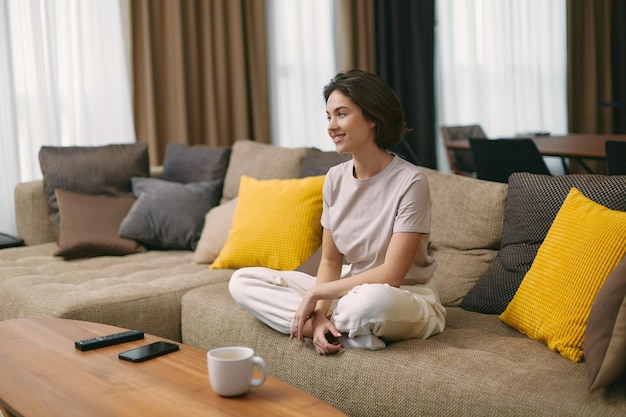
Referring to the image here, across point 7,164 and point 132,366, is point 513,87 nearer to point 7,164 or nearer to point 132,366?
point 7,164

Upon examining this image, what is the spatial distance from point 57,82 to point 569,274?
3404 millimetres

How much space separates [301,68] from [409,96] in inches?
44.2

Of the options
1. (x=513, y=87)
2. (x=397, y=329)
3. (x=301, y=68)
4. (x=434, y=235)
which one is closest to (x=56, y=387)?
(x=397, y=329)

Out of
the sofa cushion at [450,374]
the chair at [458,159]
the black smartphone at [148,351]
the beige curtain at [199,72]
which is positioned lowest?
the sofa cushion at [450,374]

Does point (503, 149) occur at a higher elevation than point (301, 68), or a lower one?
lower

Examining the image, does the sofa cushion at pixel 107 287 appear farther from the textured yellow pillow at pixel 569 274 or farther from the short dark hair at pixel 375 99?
the textured yellow pillow at pixel 569 274

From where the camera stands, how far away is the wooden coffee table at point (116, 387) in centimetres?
144

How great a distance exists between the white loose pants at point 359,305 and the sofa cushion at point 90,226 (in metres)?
1.29

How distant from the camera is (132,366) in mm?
1719

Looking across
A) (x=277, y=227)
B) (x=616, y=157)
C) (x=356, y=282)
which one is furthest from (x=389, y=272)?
(x=616, y=157)

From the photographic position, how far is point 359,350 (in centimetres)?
198

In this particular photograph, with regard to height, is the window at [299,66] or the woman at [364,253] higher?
the window at [299,66]

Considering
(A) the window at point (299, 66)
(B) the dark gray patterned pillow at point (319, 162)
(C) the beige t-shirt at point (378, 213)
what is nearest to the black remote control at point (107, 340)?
(C) the beige t-shirt at point (378, 213)

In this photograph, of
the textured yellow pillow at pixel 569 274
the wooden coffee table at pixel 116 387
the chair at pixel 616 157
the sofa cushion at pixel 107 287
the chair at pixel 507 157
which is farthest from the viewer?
the chair at pixel 507 157
